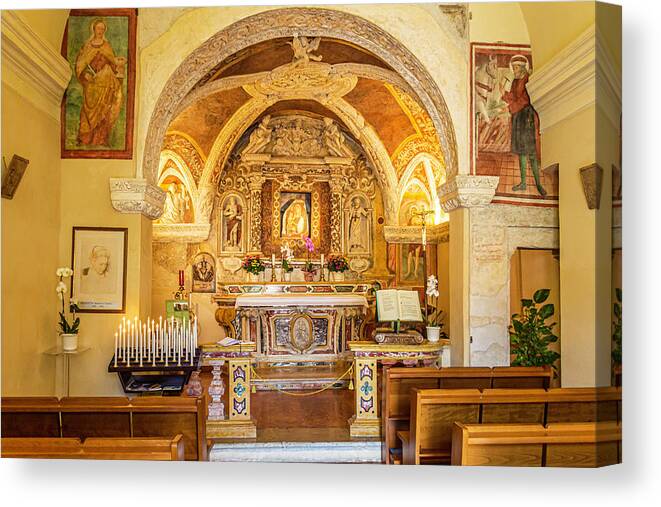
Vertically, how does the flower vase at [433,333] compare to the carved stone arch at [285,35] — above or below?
below

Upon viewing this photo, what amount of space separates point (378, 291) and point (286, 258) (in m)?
4.95

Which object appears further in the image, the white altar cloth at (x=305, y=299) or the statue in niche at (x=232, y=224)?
the statue in niche at (x=232, y=224)

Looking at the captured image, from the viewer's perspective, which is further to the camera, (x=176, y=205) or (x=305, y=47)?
(x=176, y=205)

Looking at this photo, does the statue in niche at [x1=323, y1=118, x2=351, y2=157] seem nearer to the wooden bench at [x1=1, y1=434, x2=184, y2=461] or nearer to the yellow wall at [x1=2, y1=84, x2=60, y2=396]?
the yellow wall at [x1=2, y1=84, x2=60, y2=396]

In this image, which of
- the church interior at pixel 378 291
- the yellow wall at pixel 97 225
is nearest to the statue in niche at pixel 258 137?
the church interior at pixel 378 291

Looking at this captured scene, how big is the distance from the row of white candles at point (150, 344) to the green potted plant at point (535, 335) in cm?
365

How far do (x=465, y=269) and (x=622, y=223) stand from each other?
87.5 inches

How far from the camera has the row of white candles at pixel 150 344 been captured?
19.3ft

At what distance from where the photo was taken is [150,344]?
605cm

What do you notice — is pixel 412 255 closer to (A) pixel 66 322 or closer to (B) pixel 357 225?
(B) pixel 357 225

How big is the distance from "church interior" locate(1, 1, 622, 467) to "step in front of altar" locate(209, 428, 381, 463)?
0.09 feet

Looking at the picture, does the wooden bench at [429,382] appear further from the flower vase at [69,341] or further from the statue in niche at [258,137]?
the statue in niche at [258,137]

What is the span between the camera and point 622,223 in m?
4.59

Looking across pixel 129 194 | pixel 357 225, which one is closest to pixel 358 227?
pixel 357 225
